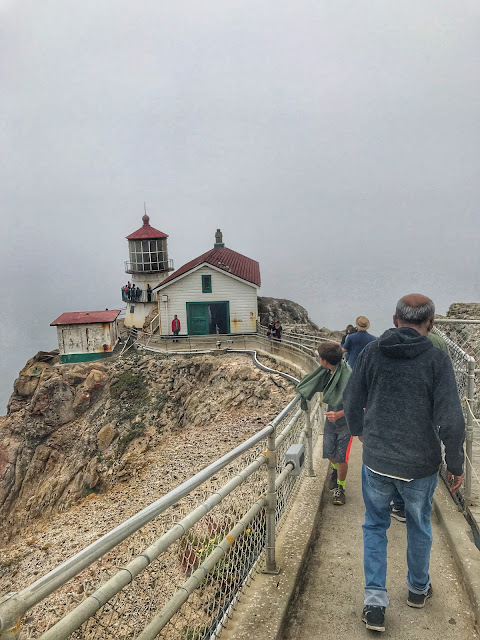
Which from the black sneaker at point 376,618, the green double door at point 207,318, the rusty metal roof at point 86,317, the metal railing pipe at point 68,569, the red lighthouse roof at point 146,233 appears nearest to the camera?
the metal railing pipe at point 68,569

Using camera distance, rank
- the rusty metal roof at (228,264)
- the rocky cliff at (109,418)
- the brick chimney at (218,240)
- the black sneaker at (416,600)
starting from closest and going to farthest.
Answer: the black sneaker at (416,600), the rocky cliff at (109,418), the rusty metal roof at (228,264), the brick chimney at (218,240)

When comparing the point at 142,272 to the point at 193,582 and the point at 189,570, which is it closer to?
the point at 189,570

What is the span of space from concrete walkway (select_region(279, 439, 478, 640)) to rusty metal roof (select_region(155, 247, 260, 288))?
82.9 ft

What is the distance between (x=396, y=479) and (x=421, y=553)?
62 cm

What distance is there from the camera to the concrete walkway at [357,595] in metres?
3.83

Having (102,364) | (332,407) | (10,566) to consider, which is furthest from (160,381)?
(332,407)

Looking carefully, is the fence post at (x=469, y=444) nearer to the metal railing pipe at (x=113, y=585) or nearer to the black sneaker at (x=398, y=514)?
the black sneaker at (x=398, y=514)

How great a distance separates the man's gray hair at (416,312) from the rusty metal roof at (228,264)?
26.4 meters

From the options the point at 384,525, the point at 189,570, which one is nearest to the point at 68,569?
the point at 384,525

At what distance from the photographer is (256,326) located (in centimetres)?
3073

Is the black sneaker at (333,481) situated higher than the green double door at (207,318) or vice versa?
the green double door at (207,318)

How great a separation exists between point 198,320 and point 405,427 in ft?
90.0

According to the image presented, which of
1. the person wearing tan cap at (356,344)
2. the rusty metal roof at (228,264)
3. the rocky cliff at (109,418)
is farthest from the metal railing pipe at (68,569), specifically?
the rusty metal roof at (228,264)

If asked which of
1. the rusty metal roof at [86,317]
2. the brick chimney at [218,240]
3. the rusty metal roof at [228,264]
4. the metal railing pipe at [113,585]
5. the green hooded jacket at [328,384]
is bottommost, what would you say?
the metal railing pipe at [113,585]
